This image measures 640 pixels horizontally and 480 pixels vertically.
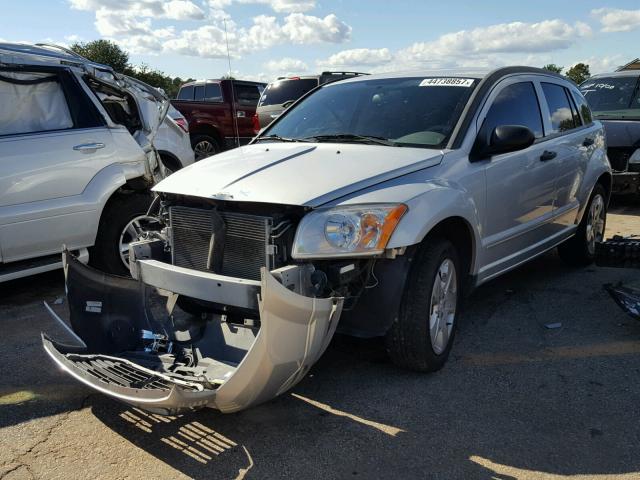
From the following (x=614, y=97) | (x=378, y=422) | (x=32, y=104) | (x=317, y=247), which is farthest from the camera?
(x=614, y=97)

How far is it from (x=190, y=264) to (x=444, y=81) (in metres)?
2.27

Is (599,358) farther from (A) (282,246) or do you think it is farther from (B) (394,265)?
(A) (282,246)

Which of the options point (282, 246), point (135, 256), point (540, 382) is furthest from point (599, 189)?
point (135, 256)

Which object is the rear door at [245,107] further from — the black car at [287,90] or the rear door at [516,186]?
the rear door at [516,186]

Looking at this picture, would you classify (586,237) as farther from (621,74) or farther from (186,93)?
(186,93)

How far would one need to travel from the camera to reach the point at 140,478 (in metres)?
2.78

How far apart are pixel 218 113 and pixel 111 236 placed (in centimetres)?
1016

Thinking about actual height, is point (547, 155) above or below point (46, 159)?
below

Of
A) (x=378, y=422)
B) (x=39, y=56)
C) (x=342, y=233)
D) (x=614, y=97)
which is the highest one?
(x=39, y=56)

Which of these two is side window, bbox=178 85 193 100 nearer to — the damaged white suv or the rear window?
the rear window

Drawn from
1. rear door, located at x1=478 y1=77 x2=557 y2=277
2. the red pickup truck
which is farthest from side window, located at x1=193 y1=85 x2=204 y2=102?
rear door, located at x1=478 y1=77 x2=557 y2=277

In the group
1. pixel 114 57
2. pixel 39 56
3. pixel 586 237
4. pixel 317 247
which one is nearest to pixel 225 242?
pixel 317 247

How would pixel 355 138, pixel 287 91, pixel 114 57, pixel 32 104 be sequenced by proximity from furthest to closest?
pixel 114 57 < pixel 287 91 < pixel 32 104 < pixel 355 138

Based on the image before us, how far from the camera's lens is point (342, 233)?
3.12 metres
